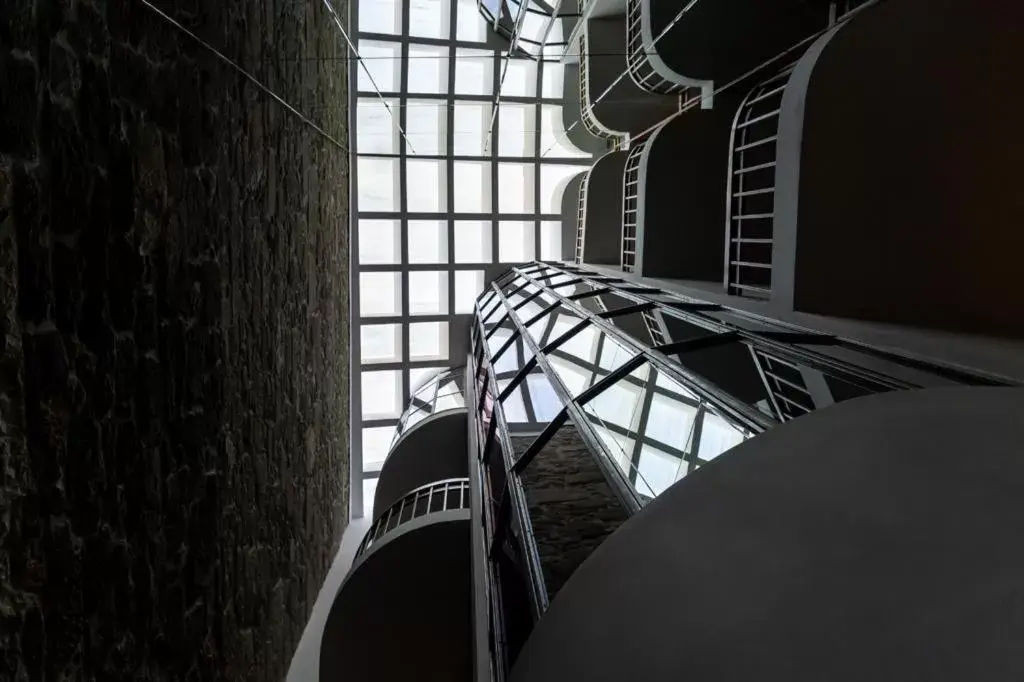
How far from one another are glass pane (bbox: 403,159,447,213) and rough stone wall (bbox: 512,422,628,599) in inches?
489

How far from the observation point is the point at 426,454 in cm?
945

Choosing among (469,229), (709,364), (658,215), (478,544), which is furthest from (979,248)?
(469,229)

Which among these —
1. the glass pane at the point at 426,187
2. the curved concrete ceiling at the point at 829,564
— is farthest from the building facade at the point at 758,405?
the glass pane at the point at 426,187

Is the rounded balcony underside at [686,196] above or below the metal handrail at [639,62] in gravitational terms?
below

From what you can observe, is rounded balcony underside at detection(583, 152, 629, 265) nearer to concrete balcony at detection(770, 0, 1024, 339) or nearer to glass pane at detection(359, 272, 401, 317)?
glass pane at detection(359, 272, 401, 317)

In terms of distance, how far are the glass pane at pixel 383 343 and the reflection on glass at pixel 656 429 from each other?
1246 cm

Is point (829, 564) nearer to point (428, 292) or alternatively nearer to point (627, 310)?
point (627, 310)

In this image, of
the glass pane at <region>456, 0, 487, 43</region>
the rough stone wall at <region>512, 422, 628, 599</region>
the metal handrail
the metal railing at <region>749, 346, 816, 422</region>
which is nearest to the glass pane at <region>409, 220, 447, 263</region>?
A: the glass pane at <region>456, 0, 487, 43</region>

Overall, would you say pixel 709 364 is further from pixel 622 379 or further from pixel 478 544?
pixel 478 544

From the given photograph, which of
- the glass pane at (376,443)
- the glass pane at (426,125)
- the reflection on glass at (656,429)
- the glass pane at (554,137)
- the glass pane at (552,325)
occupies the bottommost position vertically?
the glass pane at (376,443)

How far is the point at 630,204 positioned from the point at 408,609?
574cm

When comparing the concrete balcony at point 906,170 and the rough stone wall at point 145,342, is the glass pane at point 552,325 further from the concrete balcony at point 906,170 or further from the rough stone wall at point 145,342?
the rough stone wall at point 145,342

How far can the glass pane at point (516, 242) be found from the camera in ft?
51.7

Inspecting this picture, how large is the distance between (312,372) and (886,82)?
6.28 meters
